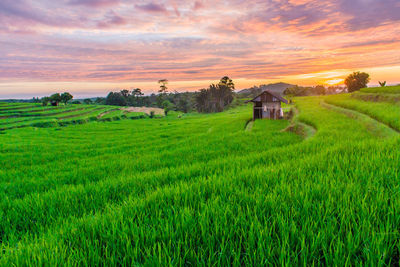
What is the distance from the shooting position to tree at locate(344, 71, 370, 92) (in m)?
44.1

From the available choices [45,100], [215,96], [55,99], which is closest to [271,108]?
[215,96]

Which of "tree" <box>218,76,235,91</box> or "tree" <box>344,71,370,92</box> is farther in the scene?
"tree" <box>218,76,235,91</box>

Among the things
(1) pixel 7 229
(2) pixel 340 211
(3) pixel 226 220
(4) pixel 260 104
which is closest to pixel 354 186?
(2) pixel 340 211

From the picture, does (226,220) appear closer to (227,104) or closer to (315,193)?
(315,193)

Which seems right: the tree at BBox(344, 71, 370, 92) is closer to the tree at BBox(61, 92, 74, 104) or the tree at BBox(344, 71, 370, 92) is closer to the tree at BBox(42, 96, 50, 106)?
the tree at BBox(42, 96, 50, 106)

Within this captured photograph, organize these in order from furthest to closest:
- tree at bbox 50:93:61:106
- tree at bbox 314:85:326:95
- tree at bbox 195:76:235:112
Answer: tree at bbox 195:76:235:112
tree at bbox 50:93:61:106
tree at bbox 314:85:326:95

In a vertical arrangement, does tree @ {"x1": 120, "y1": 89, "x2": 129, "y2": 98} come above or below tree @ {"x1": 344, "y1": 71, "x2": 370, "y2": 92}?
above

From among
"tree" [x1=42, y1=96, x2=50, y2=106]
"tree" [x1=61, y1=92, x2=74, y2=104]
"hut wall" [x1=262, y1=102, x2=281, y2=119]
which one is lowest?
"hut wall" [x1=262, y1=102, x2=281, y2=119]

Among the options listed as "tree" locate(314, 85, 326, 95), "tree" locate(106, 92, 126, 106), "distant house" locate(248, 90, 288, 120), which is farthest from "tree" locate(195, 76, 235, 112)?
"distant house" locate(248, 90, 288, 120)

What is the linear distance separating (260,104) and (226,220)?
2545 cm

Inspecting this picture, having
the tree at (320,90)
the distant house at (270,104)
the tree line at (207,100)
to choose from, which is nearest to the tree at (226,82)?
the tree line at (207,100)

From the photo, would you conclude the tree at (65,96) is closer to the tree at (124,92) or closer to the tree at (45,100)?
the tree at (45,100)

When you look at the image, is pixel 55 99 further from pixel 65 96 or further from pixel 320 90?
pixel 320 90

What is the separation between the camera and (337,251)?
3.73ft
